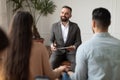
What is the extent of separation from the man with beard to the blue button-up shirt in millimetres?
2315

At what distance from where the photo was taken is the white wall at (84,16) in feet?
21.6


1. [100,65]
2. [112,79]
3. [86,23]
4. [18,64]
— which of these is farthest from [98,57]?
[86,23]

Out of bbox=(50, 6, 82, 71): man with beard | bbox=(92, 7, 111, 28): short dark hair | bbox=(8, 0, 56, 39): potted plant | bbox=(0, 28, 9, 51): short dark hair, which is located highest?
bbox=(8, 0, 56, 39): potted plant

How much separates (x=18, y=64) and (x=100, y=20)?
0.81 m

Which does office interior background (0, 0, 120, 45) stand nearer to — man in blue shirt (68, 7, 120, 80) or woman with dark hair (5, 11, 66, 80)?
woman with dark hair (5, 11, 66, 80)

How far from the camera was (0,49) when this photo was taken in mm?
1574

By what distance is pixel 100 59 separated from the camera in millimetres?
2320

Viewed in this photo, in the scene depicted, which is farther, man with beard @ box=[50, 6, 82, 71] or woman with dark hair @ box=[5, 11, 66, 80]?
man with beard @ box=[50, 6, 82, 71]

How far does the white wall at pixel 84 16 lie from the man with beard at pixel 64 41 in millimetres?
1880

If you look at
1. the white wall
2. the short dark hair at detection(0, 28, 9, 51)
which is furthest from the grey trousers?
the short dark hair at detection(0, 28, 9, 51)

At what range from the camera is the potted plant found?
6.43 m

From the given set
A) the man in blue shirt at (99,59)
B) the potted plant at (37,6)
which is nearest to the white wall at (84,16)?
the potted plant at (37,6)

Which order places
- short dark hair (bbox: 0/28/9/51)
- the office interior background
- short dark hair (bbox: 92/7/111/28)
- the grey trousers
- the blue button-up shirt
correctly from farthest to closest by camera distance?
the office interior background → the grey trousers → short dark hair (bbox: 92/7/111/28) → the blue button-up shirt → short dark hair (bbox: 0/28/9/51)

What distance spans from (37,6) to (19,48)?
441 cm
